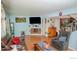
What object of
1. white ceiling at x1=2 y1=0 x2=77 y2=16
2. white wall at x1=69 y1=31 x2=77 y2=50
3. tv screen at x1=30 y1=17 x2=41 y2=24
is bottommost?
white wall at x1=69 y1=31 x2=77 y2=50

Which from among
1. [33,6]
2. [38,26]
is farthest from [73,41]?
[33,6]

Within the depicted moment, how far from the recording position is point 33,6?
4.50ft

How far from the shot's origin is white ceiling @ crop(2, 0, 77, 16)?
136 centimetres

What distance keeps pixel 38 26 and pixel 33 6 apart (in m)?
0.21

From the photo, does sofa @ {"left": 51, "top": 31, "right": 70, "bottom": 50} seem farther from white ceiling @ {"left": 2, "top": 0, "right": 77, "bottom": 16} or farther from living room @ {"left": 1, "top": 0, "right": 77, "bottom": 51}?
white ceiling @ {"left": 2, "top": 0, "right": 77, "bottom": 16}

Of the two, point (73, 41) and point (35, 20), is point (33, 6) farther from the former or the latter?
point (73, 41)

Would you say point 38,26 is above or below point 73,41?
above

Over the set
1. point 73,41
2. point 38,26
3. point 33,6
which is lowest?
point 73,41

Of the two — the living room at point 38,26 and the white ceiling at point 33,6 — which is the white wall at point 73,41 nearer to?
the living room at point 38,26

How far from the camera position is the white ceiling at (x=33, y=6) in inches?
53.7

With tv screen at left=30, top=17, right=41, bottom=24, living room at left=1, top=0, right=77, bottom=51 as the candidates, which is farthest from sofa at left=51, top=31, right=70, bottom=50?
tv screen at left=30, top=17, right=41, bottom=24

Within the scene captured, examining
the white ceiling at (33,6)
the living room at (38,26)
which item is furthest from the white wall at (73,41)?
the white ceiling at (33,6)
